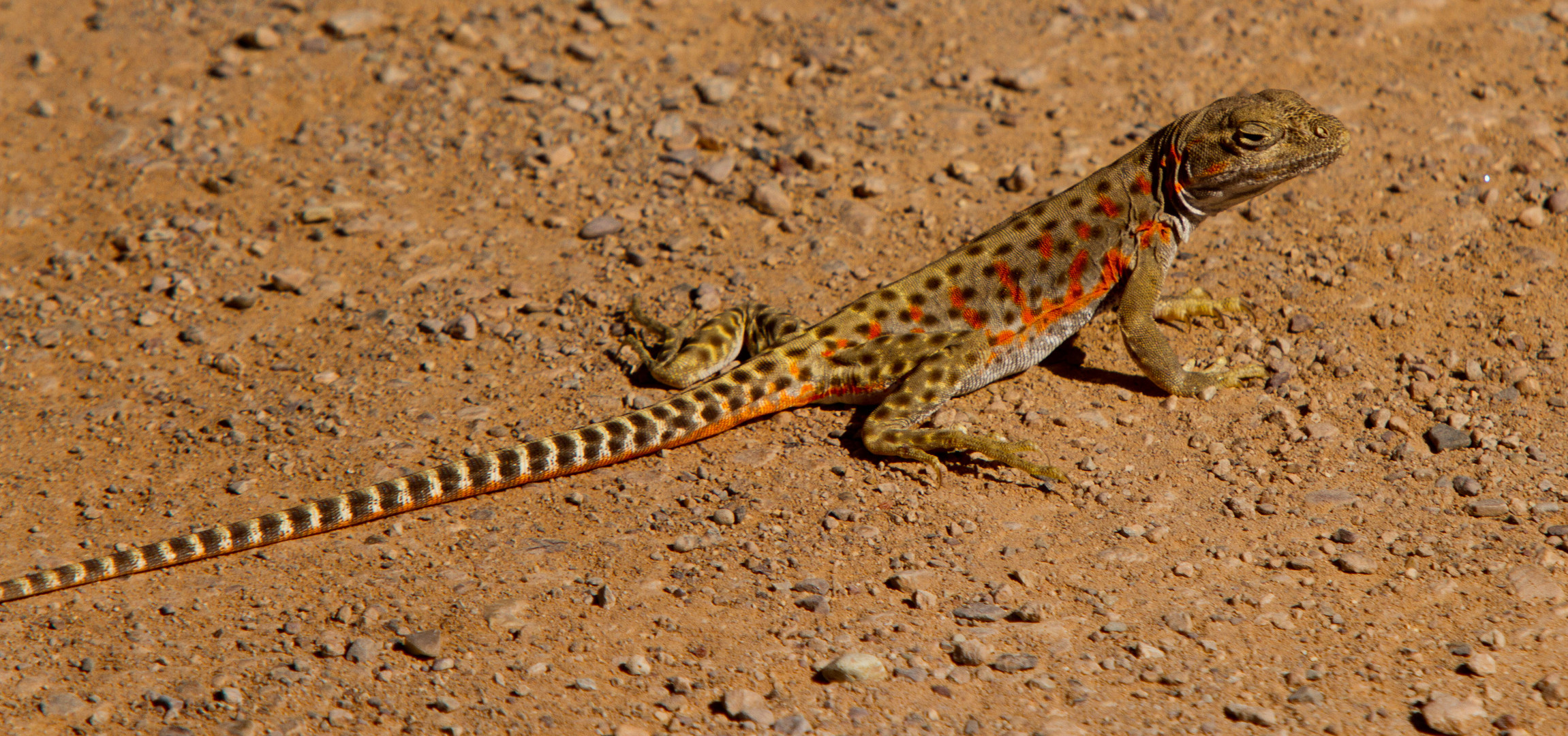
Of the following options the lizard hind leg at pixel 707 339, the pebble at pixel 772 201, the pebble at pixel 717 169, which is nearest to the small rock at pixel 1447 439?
the lizard hind leg at pixel 707 339

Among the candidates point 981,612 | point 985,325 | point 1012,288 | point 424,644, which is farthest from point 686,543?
A: point 1012,288

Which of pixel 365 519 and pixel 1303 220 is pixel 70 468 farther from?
pixel 1303 220

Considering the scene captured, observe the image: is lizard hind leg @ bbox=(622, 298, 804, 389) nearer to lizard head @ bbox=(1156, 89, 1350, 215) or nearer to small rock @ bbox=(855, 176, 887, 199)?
small rock @ bbox=(855, 176, 887, 199)

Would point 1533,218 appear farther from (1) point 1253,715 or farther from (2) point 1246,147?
(1) point 1253,715

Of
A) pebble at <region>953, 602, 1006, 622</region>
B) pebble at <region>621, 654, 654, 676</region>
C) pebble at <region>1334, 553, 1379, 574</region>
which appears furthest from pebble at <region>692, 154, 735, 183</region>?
pebble at <region>1334, 553, 1379, 574</region>

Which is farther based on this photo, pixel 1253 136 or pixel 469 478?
pixel 1253 136

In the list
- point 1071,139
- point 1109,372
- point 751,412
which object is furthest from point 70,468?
point 1071,139
